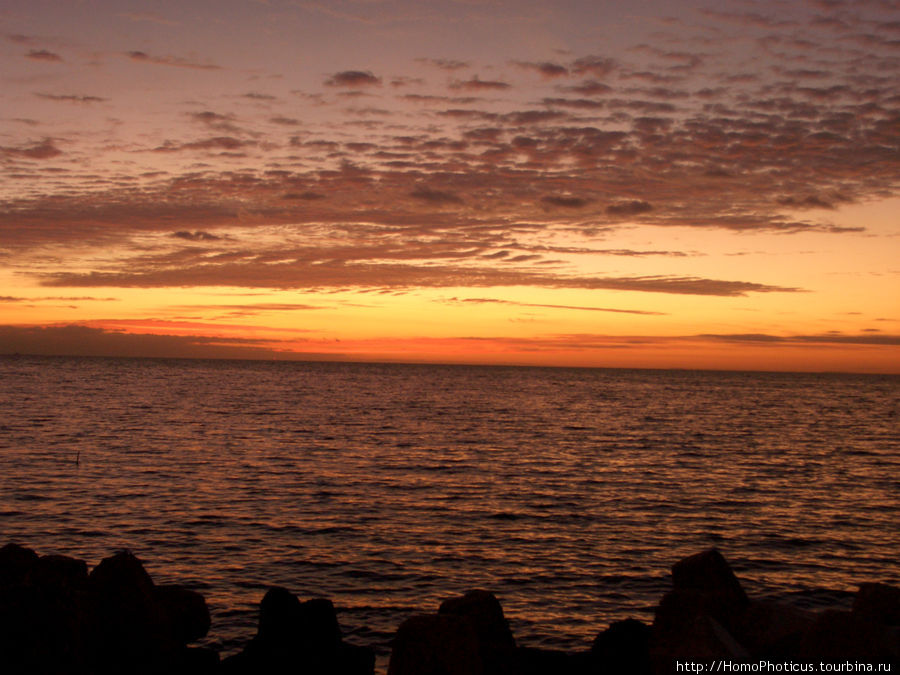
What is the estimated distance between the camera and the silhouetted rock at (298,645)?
1245cm

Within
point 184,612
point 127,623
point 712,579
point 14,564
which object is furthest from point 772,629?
point 14,564

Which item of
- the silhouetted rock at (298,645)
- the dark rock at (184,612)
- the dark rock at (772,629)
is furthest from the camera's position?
the dark rock at (184,612)

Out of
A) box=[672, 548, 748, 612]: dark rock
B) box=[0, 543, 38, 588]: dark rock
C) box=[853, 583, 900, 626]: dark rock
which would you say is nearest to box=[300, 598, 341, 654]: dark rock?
box=[0, 543, 38, 588]: dark rock

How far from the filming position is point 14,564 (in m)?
13.7

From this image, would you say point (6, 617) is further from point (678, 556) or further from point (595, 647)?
point (678, 556)

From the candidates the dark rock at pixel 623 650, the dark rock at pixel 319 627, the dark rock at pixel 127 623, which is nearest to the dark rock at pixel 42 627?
the dark rock at pixel 127 623

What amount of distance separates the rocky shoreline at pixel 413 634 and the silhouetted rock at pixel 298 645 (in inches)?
0.7

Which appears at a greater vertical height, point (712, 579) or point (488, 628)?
point (712, 579)

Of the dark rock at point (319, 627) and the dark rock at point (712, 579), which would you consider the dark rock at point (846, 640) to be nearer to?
the dark rock at point (712, 579)

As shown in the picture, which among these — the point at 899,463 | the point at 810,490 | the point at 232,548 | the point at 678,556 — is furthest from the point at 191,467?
the point at 899,463

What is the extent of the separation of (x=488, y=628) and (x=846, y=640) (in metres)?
5.58

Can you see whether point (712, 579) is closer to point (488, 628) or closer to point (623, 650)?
point (623, 650)

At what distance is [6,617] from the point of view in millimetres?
11195

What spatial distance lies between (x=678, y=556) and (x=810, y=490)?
1566 cm
